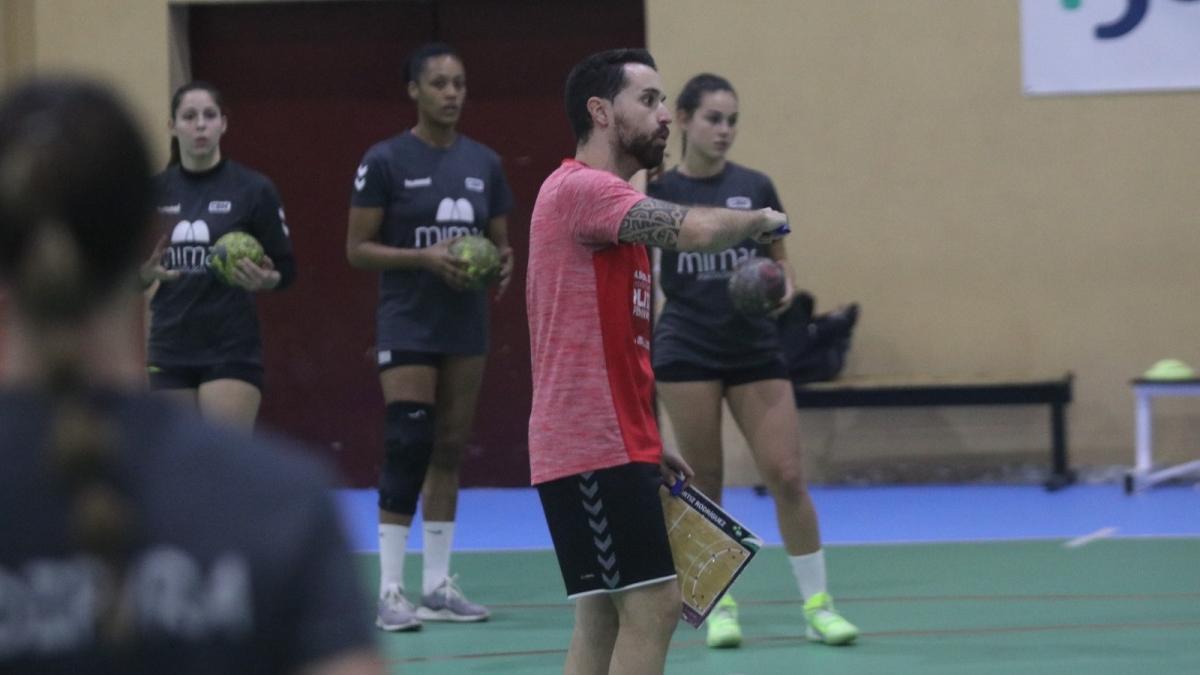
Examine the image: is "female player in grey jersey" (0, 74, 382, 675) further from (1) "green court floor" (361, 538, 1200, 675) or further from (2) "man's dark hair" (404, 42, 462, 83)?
(2) "man's dark hair" (404, 42, 462, 83)

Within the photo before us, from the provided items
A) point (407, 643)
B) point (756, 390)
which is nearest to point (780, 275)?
point (756, 390)

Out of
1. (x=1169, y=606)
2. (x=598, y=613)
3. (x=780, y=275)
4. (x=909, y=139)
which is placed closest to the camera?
(x=598, y=613)

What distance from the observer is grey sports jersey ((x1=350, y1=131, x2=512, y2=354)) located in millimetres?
6461

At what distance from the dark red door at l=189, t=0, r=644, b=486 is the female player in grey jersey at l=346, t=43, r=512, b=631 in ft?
11.6

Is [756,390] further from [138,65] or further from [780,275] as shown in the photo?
[138,65]

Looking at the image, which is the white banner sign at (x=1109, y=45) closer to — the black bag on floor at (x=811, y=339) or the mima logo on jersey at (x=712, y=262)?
the black bag on floor at (x=811, y=339)

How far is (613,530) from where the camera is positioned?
3.87 m

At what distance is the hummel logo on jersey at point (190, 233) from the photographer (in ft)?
20.7

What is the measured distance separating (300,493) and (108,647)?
0.21 m

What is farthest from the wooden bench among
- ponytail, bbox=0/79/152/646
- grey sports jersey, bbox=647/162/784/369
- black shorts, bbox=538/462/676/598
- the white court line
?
ponytail, bbox=0/79/152/646

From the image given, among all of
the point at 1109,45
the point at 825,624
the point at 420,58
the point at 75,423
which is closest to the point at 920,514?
the point at 1109,45

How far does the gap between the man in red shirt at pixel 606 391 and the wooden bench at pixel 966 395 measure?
18.8 ft

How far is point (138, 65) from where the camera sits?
33.2 ft

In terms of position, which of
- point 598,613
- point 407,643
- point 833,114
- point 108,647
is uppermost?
point 833,114
